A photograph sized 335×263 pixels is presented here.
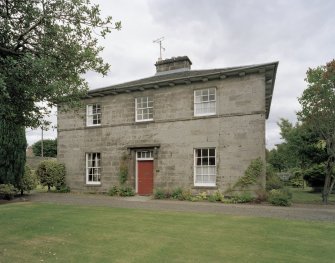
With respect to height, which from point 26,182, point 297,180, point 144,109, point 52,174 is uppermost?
point 144,109

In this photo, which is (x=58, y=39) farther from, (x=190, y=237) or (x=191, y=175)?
(x=191, y=175)

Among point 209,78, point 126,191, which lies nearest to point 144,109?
point 209,78

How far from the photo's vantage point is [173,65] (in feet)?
71.4

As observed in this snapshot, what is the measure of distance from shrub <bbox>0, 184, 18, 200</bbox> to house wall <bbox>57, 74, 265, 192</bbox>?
475 centimetres

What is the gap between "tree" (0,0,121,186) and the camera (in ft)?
22.9

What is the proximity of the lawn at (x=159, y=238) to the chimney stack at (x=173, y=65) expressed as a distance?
1257 cm

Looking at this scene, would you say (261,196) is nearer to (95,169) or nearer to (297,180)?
(95,169)

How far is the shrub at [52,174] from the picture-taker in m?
20.7

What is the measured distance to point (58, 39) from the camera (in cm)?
833

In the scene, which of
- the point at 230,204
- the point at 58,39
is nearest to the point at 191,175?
the point at 230,204

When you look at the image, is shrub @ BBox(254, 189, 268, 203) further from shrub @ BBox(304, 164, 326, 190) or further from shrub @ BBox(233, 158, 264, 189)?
shrub @ BBox(304, 164, 326, 190)

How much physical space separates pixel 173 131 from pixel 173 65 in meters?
6.24

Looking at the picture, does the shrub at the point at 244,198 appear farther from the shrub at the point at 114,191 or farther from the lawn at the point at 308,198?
the shrub at the point at 114,191

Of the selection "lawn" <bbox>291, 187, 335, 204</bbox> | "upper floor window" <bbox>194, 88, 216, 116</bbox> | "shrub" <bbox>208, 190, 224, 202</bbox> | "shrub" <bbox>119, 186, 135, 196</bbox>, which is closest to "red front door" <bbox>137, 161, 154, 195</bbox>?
"shrub" <bbox>119, 186, 135, 196</bbox>
